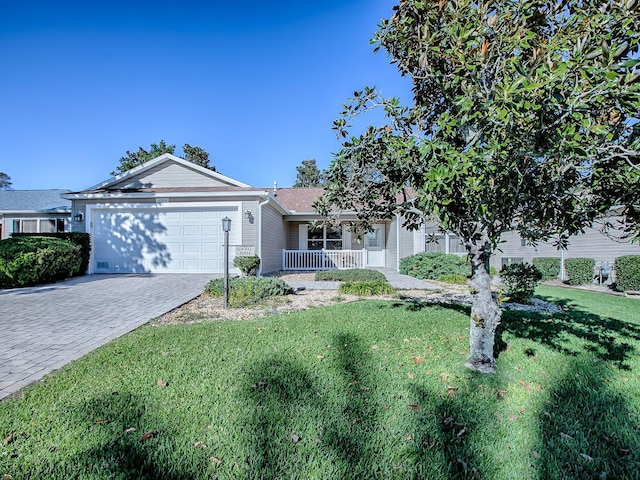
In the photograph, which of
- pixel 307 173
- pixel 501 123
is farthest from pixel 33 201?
pixel 307 173

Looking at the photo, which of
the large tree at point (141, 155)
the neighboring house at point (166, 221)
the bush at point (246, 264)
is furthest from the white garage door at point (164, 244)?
the large tree at point (141, 155)

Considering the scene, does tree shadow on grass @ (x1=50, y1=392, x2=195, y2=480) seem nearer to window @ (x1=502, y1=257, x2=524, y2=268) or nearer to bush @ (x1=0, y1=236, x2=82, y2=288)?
bush @ (x1=0, y1=236, x2=82, y2=288)

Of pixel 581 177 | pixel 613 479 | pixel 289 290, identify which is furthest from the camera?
pixel 289 290

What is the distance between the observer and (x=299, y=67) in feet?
34.6

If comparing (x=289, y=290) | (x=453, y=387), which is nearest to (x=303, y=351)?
(x=453, y=387)

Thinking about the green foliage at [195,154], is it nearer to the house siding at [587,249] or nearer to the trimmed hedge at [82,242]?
the trimmed hedge at [82,242]

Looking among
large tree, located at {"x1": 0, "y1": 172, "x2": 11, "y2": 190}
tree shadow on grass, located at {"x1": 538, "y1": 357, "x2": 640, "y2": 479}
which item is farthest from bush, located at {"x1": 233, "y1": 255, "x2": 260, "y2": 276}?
large tree, located at {"x1": 0, "y1": 172, "x2": 11, "y2": 190}

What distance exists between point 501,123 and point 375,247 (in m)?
14.4

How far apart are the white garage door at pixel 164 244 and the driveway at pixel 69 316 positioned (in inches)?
62.1

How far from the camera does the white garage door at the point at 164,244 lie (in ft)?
37.6

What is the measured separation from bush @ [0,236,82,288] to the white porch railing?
827cm

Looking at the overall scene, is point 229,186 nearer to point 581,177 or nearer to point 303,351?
point 303,351

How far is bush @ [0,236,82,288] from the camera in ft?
27.4

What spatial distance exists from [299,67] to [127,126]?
9198mm
